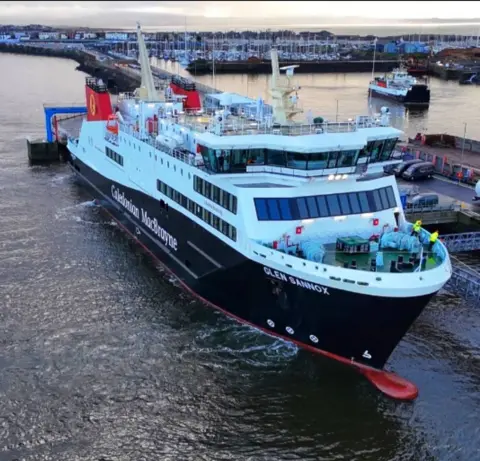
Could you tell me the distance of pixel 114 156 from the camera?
3144 cm

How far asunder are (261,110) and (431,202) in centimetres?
A: 1188

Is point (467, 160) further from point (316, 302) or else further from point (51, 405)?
point (51, 405)

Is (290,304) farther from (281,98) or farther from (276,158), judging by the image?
(281,98)

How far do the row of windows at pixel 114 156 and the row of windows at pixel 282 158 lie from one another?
11163 millimetres

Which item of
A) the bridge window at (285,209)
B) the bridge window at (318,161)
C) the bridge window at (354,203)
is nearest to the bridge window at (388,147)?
the bridge window at (354,203)

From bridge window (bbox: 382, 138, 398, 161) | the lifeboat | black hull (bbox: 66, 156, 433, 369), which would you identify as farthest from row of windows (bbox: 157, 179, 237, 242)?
the lifeboat

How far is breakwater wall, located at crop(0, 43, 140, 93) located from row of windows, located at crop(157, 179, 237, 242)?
63.2 m

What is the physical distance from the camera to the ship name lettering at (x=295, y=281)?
17844 millimetres

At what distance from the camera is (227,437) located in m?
16.3

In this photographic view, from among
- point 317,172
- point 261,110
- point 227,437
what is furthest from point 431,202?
point 227,437

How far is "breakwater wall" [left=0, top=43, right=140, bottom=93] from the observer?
91.6 metres

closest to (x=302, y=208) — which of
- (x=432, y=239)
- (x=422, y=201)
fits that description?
(x=432, y=239)

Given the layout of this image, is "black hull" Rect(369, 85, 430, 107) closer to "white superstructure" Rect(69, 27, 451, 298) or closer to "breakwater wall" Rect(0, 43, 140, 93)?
"breakwater wall" Rect(0, 43, 140, 93)

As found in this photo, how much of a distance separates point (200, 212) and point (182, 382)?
261 inches
